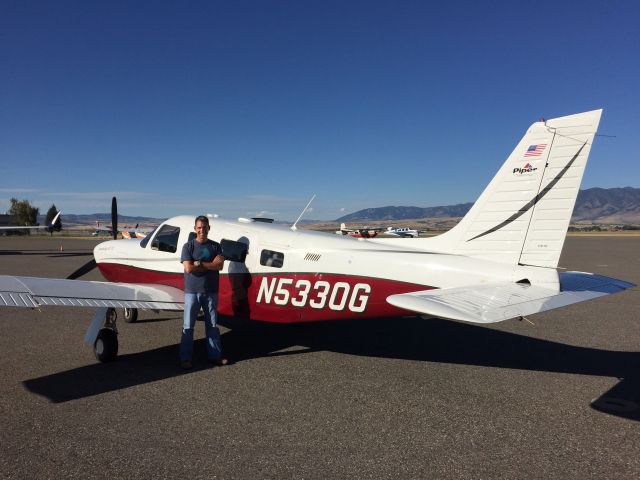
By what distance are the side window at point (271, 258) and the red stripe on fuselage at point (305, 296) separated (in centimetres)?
17

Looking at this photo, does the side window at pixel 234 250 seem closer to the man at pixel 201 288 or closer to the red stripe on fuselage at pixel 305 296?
the red stripe on fuselage at pixel 305 296

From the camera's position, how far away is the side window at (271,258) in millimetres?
6418

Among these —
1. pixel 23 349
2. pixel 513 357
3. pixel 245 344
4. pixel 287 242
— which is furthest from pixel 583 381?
pixel 23 349

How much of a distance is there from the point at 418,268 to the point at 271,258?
2.21 metres

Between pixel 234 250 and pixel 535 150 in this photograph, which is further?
pixel 234 250

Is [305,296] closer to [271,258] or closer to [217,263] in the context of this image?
[271,258]

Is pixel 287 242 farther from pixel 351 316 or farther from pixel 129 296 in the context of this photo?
pixel 129 296

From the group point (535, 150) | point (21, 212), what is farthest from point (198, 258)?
point (21, 212)

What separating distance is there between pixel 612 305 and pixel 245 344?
9.49m

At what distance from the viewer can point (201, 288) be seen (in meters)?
5.91

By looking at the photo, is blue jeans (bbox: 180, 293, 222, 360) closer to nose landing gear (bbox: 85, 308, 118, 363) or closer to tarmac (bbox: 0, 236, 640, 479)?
tarmac (bbox: 0, 236, 640, 479)

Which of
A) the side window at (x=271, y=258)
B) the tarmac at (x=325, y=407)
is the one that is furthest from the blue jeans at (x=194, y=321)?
the side window at (x=271, y=258)

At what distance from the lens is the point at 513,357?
662cm

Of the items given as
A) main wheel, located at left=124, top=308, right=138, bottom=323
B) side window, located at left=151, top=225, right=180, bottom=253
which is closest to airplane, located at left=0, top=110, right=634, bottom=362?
side window, located at left=151, top=225, right=180, bottom=253
